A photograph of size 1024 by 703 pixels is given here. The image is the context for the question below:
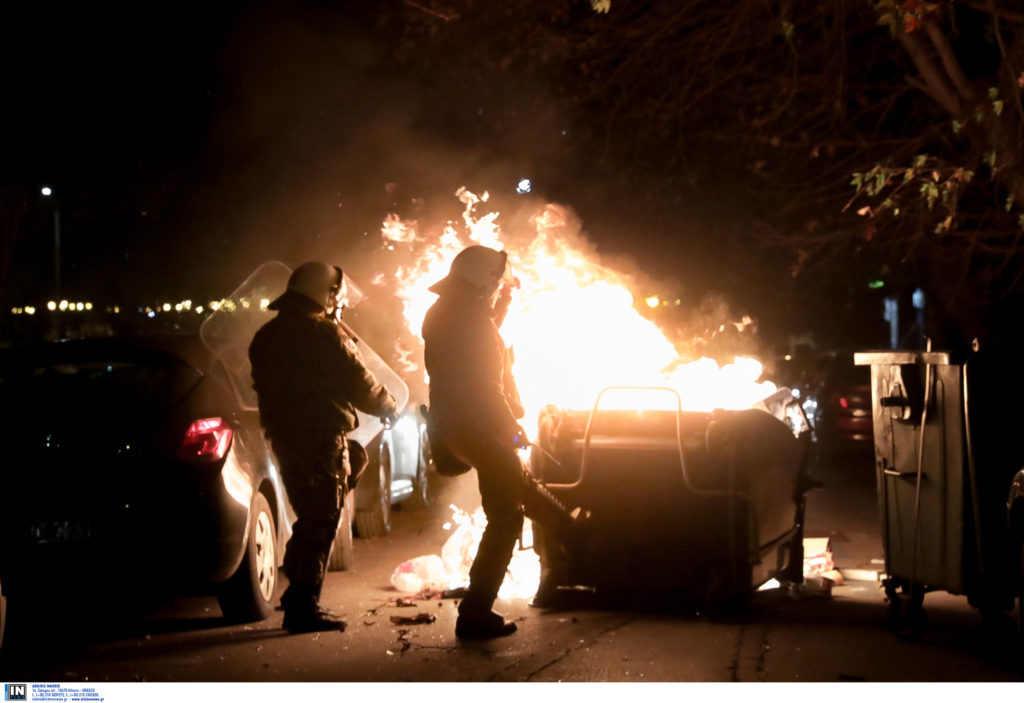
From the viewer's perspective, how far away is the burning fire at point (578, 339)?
26.7 feet

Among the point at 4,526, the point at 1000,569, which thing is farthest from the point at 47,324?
the point at 1000,569

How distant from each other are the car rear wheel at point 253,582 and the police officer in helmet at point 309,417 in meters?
0.26

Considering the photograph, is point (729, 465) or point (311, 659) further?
point (729, 465)

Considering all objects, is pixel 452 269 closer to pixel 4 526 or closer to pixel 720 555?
pixel 720 555

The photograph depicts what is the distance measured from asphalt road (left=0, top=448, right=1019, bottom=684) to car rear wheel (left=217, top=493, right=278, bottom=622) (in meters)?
0.12

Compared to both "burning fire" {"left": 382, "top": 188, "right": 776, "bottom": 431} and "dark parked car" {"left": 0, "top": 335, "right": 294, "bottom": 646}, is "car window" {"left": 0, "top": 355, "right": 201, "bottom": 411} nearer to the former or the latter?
"dark parked car" {"left": 0, "top": 335, "right": 294, "bottom": 646}

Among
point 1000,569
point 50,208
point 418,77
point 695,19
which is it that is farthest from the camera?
point 50,208

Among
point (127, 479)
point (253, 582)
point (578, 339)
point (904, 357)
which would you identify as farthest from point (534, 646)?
point (578, 339)

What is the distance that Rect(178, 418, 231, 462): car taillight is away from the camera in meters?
6.52

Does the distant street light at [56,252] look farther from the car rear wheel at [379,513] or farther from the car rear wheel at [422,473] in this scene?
the car rear wheel at [379,513]

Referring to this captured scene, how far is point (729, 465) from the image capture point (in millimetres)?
6816

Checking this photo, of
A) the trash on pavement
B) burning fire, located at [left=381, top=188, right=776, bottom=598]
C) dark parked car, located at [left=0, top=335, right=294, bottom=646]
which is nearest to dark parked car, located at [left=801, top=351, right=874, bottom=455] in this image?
burning fire, located at [left=381, top=188, right=776, bottom=598]

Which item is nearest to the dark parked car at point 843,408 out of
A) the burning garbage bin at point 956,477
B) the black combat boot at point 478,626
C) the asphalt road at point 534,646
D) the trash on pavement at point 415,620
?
the asphalt road at point 534,646
